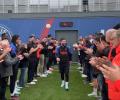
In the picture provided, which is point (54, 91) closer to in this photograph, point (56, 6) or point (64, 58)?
point (64, 58)

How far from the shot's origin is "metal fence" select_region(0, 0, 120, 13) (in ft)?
104

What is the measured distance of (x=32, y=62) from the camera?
16406mm

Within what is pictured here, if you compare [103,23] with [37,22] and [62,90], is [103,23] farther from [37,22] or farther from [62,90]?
[62,90]

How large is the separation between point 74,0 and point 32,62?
659 inches

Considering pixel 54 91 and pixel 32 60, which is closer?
pixel 54 91

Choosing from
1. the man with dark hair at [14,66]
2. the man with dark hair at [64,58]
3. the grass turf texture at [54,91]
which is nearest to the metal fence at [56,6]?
the grass turf texture at [54,91]

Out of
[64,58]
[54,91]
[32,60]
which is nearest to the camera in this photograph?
[54,91]

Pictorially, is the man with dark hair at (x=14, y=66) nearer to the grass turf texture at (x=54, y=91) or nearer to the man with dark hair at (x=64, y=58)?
the grass turf texture at (x=54, y=91)

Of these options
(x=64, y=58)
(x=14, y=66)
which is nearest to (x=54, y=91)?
(x=64, y=58)

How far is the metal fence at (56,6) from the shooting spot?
31.8 meters

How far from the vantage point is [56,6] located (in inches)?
1272

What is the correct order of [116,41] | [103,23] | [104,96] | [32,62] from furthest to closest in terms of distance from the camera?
[103,23] < [32,62] < [104,96] < [116,41]

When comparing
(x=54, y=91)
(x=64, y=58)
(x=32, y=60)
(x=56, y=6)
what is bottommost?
(x=54, y=91)

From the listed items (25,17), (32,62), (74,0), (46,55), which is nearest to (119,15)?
(74,0)
